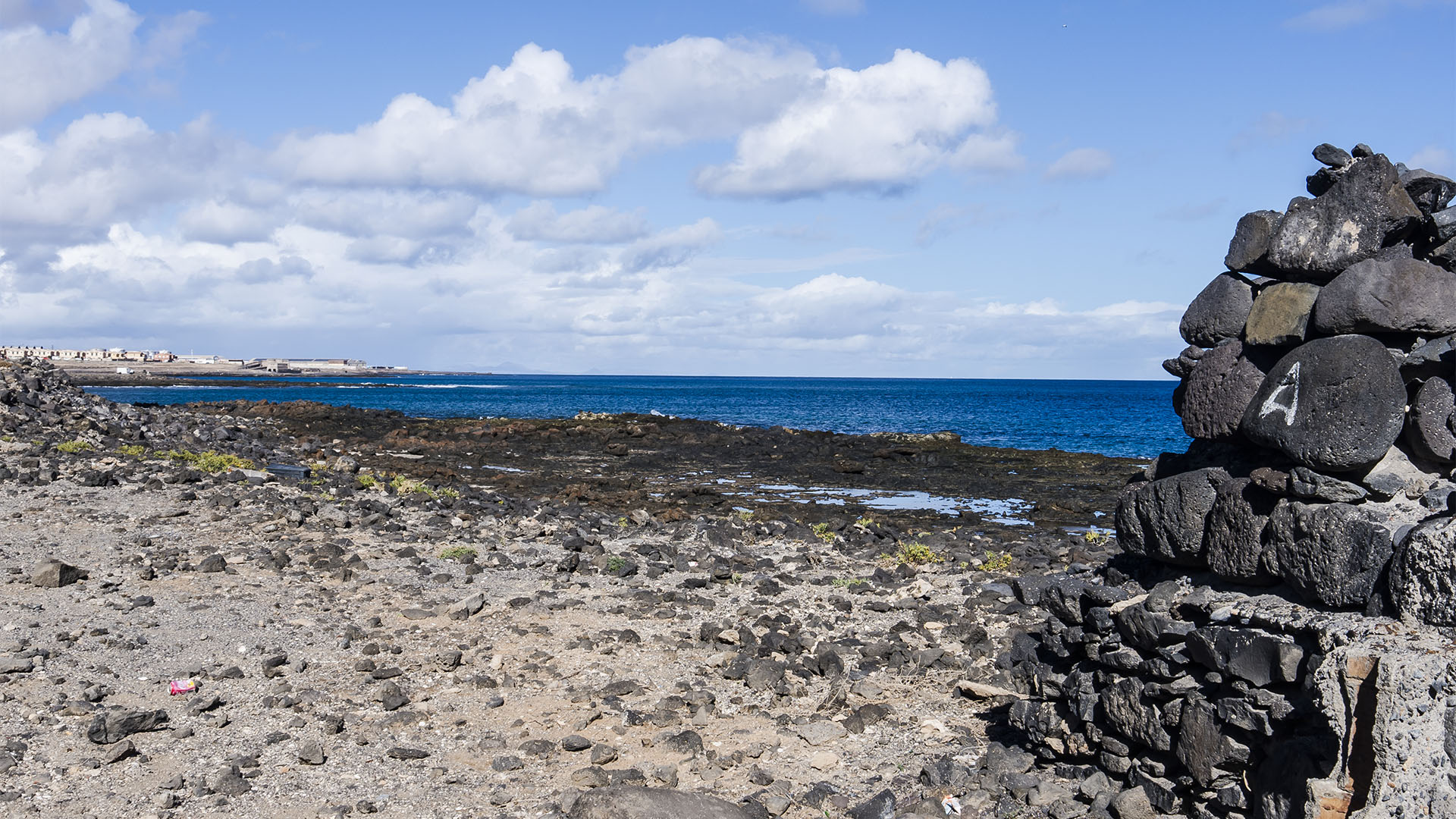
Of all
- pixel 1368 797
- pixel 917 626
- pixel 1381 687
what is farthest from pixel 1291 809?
pixel 917 626

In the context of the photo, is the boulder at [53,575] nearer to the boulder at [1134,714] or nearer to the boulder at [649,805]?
the boulder at [649,805]

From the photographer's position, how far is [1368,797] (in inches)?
206

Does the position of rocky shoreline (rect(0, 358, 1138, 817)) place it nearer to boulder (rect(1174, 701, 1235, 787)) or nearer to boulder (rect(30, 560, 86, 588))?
boulder (rect(30, 560, 86, 588))

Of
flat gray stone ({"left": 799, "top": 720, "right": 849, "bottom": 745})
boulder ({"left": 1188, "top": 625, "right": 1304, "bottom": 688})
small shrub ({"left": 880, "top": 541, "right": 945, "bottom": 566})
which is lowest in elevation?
flat gray stone ({"left": 799, "top": 720, "right": 849, "bottom": 745})

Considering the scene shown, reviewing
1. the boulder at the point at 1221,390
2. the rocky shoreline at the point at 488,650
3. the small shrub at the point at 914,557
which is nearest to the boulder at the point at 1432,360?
the boulder at the point at 1221,390

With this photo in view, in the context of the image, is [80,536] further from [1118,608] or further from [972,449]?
[972,449]

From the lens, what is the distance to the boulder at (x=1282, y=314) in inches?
265

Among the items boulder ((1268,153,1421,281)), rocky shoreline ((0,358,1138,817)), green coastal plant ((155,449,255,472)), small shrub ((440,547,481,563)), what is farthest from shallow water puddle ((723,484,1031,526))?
boulder ((1268,153,1421,281))

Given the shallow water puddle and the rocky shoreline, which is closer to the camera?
the rocky shoreline

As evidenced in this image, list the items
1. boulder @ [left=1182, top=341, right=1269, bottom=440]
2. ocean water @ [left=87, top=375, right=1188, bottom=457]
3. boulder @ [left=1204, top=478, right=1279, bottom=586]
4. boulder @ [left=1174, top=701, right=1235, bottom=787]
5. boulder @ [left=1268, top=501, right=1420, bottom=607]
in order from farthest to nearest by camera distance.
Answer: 1. ocean water @ [left=87, top=375, right=1188, bottom=457]
2. boulder @ [left=1182, top=341, right=1269, bottom=440]
3. boulder @ [left=1204, top=478, right=1279, bottom=586]
4. boulder @ [left=1174, top=701, right=1235, bottom=787]
5. boulder @ [left=1268, top=501, right=1420, bottom=607]

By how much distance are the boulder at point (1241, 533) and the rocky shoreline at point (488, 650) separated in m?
1.82

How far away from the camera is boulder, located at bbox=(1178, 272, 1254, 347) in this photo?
7.31 meters

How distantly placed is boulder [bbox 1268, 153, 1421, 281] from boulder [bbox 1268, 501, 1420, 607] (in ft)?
5.40

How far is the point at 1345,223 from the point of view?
6613 millimetres
